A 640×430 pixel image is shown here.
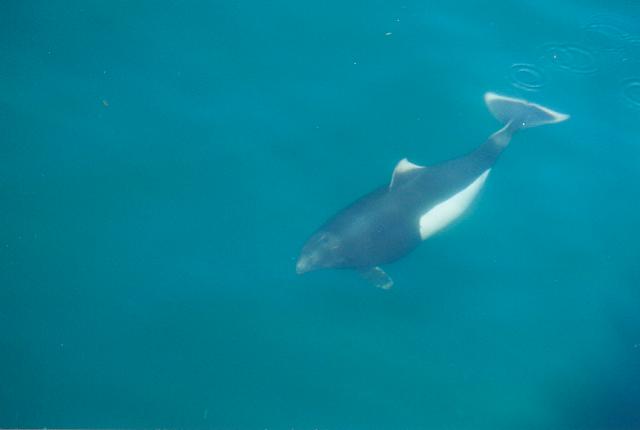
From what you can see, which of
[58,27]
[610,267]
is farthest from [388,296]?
[58,27]

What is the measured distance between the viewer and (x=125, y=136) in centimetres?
807

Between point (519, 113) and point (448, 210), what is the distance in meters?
2.38

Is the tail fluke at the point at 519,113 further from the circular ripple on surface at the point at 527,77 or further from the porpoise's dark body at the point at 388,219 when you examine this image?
the porpoise's dark body at the point at 388,219

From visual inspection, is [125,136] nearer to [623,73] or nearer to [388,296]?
[388,296]

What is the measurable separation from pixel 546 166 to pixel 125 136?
21.2 feet

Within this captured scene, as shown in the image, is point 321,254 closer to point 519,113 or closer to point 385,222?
point 385,222

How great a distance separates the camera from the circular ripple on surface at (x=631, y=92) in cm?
910

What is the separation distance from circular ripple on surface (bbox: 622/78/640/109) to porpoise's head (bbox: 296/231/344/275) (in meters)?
6.04

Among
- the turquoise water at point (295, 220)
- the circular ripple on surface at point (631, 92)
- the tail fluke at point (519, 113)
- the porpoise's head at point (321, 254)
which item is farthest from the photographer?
the circular ripple on surface at point (631, 92)

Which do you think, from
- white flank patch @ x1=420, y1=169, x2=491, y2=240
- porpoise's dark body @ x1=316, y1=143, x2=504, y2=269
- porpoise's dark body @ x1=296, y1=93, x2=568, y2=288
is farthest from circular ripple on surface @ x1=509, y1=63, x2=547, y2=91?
porpoise's dark body @ x1=316, y1=143, x2=504, y2=269

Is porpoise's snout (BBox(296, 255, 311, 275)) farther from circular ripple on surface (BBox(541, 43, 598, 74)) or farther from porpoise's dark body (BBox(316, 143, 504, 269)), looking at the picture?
circular ripple on surface (BBox(541, 43, 598, 74))

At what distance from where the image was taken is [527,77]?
9.37m

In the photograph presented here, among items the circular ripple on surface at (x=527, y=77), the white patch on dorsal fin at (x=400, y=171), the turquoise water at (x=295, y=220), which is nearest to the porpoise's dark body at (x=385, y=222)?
the white patch on dorsal fin at (x=400, y=171)

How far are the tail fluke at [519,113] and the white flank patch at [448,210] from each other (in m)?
1.24
